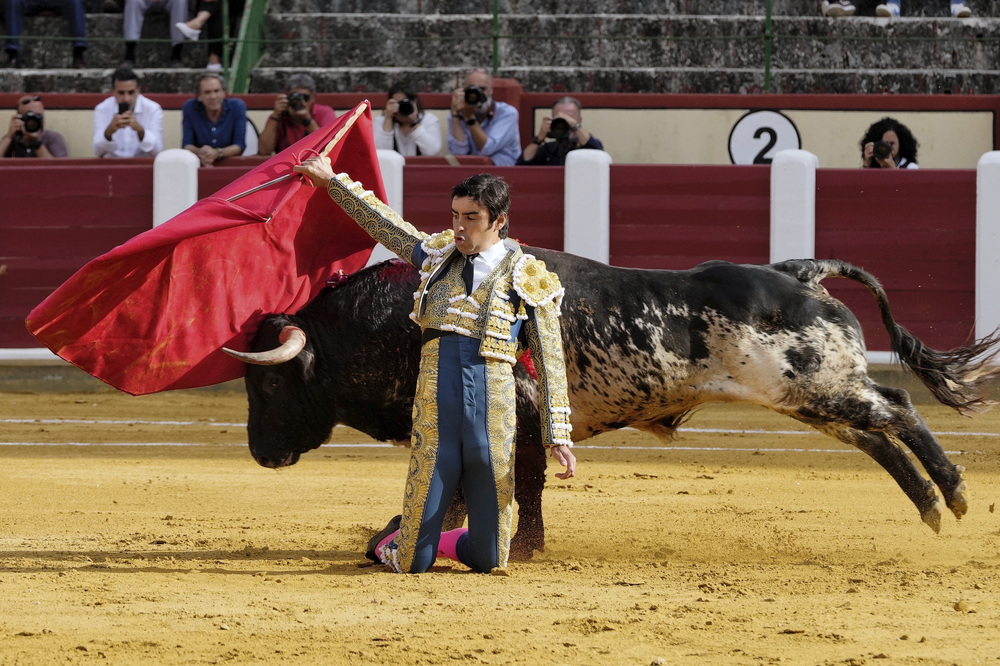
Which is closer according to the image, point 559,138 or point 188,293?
point 188,293

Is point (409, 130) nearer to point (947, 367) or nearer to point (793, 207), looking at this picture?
point (793, 207)

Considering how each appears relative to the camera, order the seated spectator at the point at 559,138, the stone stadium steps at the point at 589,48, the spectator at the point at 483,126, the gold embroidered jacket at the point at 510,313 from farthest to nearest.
→ the stone stadium steps at the point at 589,48
the spectator at the point at 483,126
the seated spectator at the point at 559,138
the gold embroidered jacket at the point at 510,313

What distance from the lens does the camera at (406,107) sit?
806cm

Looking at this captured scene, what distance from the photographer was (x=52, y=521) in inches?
170

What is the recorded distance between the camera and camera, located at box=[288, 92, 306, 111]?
7.86 meters

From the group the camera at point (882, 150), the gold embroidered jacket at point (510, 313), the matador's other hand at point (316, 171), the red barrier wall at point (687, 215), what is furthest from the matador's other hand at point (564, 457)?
the camera at point (882, 150)

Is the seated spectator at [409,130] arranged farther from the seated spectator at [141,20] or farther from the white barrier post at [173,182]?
the seated spectator at [141,20]

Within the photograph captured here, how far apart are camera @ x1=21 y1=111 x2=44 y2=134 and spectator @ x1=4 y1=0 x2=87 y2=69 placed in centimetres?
154

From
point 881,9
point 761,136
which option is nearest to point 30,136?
point 761,136

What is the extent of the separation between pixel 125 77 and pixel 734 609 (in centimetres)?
642

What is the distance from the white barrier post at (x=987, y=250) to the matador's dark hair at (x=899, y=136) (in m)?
0.44

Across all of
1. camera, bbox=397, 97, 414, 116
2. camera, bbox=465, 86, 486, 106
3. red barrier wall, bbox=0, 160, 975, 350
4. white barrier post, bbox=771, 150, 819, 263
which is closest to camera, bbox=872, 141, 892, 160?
red barrier wall, bbox=0, 160, 975, 350

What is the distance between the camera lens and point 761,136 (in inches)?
351

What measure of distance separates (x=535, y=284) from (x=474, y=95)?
4.79 metres
